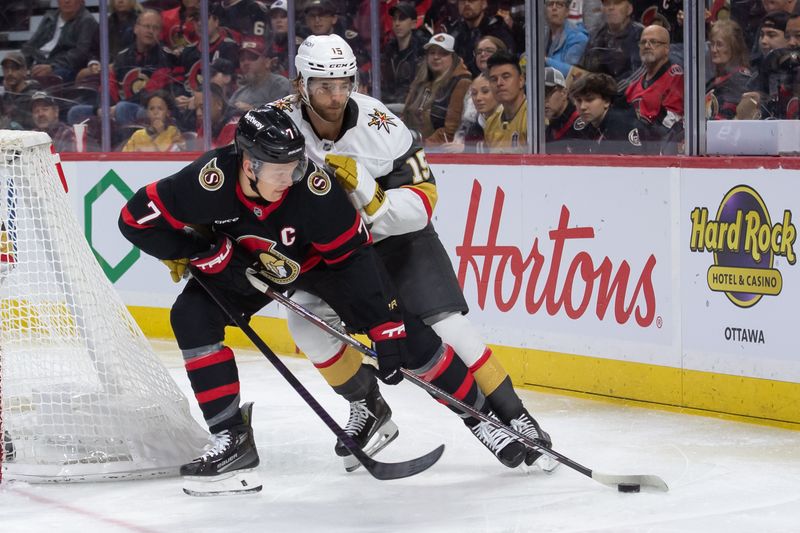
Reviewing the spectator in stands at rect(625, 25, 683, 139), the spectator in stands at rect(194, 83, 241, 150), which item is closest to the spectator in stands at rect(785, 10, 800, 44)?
the spectator in stands at rect(625, 25, 683, 139)

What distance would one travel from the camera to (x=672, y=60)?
14.7 ft

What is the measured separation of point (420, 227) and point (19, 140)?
108cm

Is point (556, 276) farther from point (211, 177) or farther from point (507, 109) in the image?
point (211, 177)

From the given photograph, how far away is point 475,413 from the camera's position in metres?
3.44

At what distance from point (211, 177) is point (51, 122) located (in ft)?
12.7

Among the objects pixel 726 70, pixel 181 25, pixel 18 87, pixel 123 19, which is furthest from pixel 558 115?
pixel 18 87

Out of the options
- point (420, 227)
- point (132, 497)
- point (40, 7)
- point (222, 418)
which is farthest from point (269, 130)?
point (40, 7)

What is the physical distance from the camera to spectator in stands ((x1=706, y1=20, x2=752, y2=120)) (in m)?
4.32

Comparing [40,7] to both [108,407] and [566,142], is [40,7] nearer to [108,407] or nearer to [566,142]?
[566,142]

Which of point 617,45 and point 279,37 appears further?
point 279,37

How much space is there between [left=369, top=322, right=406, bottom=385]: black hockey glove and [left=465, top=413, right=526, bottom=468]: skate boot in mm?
299

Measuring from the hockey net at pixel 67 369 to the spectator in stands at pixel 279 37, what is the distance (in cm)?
220

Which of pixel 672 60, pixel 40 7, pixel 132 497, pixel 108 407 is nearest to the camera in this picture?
pixel 132 497

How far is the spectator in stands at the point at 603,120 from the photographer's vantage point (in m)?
4.63
